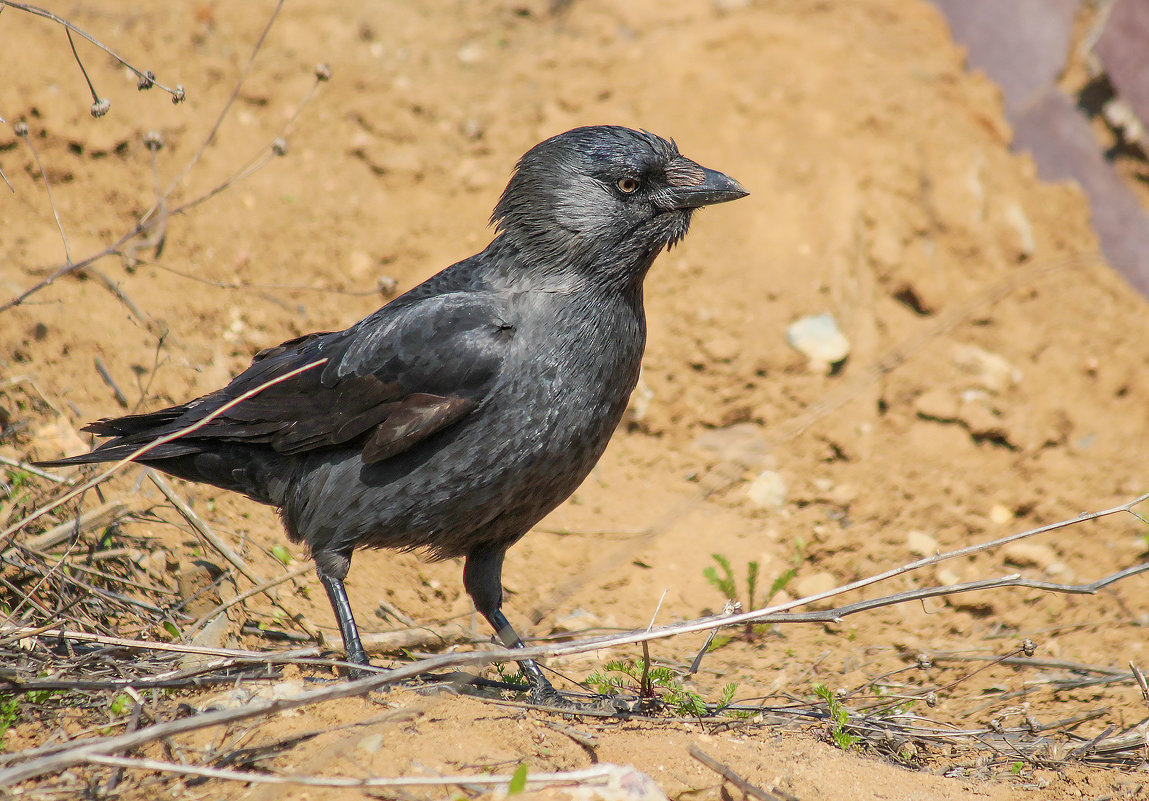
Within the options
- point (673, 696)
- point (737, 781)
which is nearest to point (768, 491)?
point (673, 696)

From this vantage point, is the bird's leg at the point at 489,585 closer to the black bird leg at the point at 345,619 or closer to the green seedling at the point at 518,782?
the black bird leg at the point at 345,619

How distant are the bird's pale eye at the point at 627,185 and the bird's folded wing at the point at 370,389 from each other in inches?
26.4

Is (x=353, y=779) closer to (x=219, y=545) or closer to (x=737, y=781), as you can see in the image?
(x=737, y=781)

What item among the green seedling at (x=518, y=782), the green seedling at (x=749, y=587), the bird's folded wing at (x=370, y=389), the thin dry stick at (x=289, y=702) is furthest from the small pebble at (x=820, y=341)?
the green seedling at (x=518, y=782)

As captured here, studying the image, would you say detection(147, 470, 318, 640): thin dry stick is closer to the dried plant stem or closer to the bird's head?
the dried plant stem

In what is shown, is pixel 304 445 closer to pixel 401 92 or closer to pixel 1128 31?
pixel 401 92

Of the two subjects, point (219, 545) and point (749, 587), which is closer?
point (219, 545)

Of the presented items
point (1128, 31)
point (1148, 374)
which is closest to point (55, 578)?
point (1148, 374)

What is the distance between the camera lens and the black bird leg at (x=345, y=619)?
3.61 m

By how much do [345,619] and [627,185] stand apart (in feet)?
6.31

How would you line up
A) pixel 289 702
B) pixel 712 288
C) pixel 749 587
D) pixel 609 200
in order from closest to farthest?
pixel 289 702 < pixel 609 200 < pixel 749 587 < pixel 712 288

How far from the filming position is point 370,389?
3689 millimetres

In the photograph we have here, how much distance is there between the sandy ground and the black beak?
183 centimetres

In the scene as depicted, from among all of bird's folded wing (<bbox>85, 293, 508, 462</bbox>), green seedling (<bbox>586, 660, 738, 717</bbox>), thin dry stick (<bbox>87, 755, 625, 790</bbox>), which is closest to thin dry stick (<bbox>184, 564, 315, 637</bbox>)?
bird's folded wing (<bbox>85, 293, 508, 462</bbox>)
